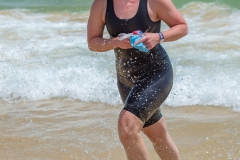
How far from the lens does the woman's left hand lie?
375cm

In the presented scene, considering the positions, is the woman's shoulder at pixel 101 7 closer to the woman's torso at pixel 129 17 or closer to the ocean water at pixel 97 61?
the woman's torso at pixel 129 17

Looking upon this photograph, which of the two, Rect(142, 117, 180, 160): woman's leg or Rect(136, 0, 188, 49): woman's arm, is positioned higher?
Rect(136, 0, 188, 49): woman's arm

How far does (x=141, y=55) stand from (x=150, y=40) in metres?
0.27

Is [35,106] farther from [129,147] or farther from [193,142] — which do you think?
[129,147]

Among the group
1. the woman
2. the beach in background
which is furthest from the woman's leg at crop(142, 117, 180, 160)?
the beach in background

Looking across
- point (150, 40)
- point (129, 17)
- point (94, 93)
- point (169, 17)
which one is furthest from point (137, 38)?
point (94, 93)

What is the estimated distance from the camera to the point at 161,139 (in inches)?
165

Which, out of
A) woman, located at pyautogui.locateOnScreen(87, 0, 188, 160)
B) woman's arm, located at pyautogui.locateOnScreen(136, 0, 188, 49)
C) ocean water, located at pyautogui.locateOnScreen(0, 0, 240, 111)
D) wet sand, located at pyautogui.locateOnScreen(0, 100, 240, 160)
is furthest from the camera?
ocean water, located at pyautogui.locateOnScreen(0, 0, 240, 111)

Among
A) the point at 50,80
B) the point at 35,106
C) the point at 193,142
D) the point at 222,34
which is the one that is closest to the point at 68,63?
the point at 50,80

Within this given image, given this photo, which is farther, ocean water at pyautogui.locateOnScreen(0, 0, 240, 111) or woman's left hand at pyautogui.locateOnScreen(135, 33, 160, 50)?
ocean water at pyautogui.locateOnScreen(0, 0, 240, 111)

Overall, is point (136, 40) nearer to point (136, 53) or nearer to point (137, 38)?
point (137, 38)

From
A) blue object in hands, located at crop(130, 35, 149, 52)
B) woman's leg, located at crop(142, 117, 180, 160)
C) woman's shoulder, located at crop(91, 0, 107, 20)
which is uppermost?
woman's shoulder, located at crop(91, 0, 107, 20)

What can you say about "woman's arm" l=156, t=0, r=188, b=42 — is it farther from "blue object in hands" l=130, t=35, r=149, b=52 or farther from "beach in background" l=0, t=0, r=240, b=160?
"beach in background" l=0, t=0, r=240, b=160

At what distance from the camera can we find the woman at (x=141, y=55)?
380 cm
